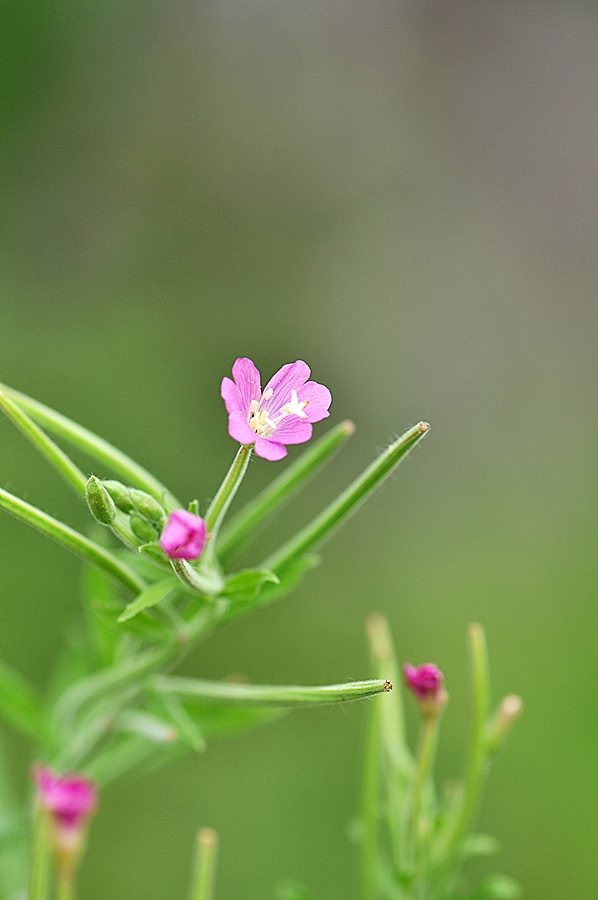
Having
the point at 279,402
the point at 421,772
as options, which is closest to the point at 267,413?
the point at 279,402

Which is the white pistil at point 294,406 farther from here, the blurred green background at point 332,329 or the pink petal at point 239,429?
the blurred green background at point 332,329

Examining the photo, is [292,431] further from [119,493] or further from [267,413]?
[119,493]

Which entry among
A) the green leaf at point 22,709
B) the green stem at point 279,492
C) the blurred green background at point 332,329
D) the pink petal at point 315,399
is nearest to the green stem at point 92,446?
the green stem at point 279,492

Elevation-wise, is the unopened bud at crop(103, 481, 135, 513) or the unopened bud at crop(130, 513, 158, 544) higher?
the unopened bud at crop(103, 481, 135, 513)

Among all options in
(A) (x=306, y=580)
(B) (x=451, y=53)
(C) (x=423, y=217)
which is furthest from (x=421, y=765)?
(B) (x=451, y=53)

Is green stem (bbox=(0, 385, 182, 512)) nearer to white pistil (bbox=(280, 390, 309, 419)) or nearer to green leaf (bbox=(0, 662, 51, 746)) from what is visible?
white pistil (bbox=(280, 390, 309, 419))

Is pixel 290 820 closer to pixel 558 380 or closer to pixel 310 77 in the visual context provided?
pixel 558 380

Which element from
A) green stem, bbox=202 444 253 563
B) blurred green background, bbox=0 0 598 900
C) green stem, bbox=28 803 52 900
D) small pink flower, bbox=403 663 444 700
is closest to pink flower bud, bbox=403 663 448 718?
small pink flower, bbox=403 663 444 700
